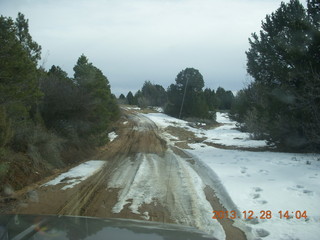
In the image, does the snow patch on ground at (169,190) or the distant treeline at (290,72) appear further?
the distant treeline at (290,72)

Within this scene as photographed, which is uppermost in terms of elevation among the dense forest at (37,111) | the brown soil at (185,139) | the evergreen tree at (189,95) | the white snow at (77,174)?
the evergreen tree at (189,95)

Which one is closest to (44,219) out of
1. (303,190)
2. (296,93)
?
(303,190)

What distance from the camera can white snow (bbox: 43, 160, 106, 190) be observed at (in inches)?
383

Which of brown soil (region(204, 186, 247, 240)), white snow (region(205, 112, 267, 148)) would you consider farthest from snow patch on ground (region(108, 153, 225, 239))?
white snow (region(205, 112, 267, 148))

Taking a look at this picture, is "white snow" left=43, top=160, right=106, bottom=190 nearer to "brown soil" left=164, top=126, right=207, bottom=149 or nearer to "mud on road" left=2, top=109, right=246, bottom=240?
"mud on road" left=2, top=109, right=246, bottom=240

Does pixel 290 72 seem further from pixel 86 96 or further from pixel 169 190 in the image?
pixel 86 96

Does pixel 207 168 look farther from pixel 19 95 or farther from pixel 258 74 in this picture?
pixel 258 74

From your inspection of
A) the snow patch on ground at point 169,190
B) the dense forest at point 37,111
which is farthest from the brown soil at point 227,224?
the dense forest at point 37,111

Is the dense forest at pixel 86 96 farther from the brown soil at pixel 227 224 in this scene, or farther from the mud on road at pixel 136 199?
the brown soil at pixel 227 224

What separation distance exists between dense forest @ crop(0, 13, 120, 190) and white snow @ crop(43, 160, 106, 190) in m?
0.89

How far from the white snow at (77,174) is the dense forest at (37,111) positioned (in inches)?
34.9

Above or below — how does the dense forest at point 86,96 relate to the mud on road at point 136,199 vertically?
above

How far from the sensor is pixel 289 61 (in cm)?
1509

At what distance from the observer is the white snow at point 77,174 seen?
9.72 m
